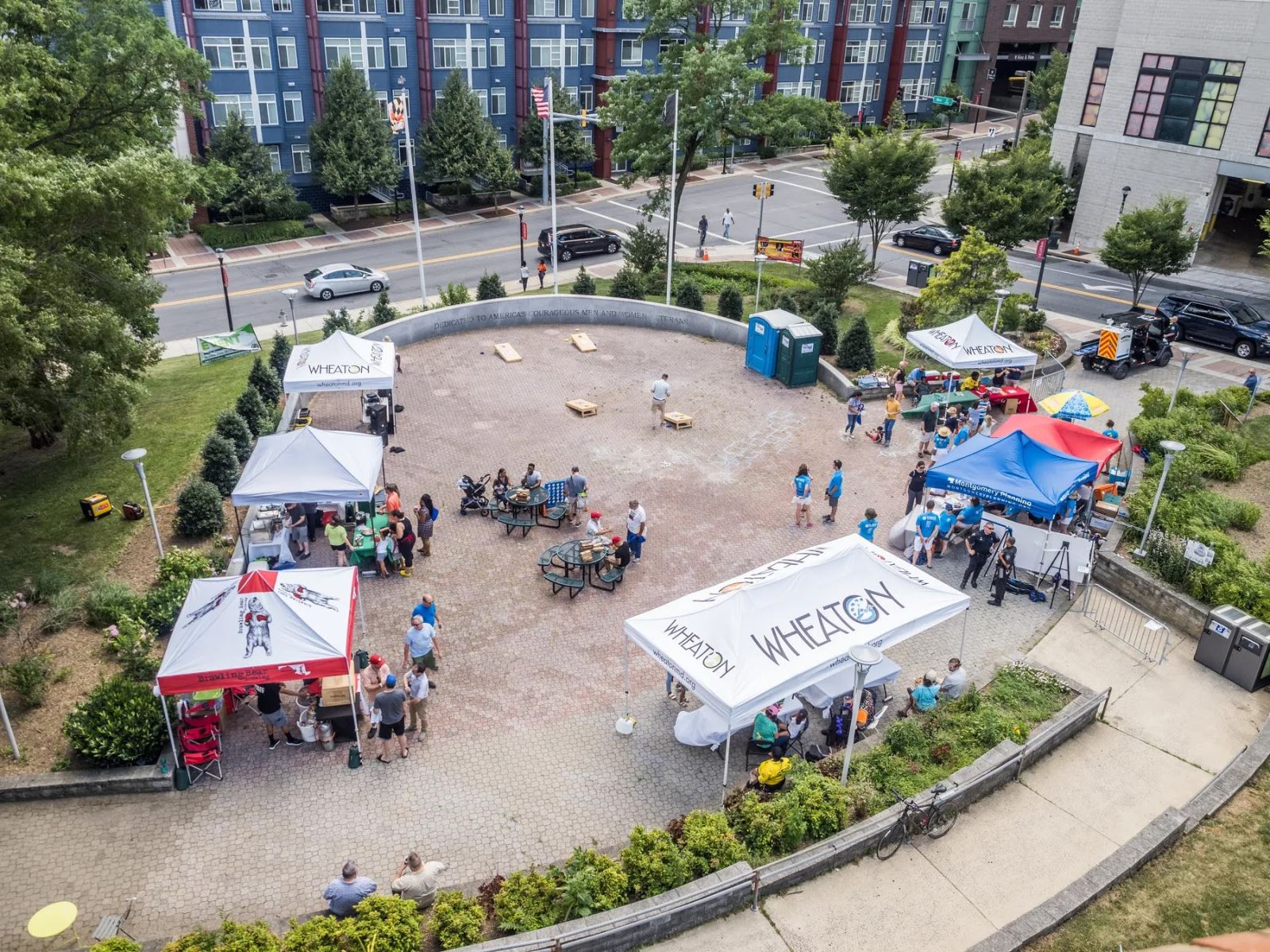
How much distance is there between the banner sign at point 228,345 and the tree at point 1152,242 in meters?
31.0

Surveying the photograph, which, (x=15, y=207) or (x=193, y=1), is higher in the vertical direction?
(x=193, y=1)

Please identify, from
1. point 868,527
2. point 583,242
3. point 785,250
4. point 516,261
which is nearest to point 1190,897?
point 868,527

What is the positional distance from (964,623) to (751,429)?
10482 millimetres

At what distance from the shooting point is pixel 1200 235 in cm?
4444

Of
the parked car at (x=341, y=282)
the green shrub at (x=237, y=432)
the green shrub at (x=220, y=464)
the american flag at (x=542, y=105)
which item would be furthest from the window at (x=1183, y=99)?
the green shrub at (x=220, y=464)

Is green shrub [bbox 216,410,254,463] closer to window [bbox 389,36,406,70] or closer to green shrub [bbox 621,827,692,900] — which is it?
green shrub [bbox 621,827,692,900]

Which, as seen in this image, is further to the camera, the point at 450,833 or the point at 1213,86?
the point at 1213,86

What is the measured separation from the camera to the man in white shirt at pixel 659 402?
26.0 metres

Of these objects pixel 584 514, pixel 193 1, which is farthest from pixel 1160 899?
pixel 193 1

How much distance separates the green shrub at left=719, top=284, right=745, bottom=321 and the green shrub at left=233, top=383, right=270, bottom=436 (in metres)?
16.3

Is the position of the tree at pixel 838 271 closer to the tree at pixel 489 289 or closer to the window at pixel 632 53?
the tree at pixel 489 289

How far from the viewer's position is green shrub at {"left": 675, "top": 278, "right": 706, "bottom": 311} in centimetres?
3519

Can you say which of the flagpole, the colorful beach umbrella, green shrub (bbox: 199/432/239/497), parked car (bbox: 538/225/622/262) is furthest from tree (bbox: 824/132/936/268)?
green shrub (bbox: 199/432/239/497)

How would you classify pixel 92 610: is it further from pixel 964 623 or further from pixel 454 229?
pixel 454 229
